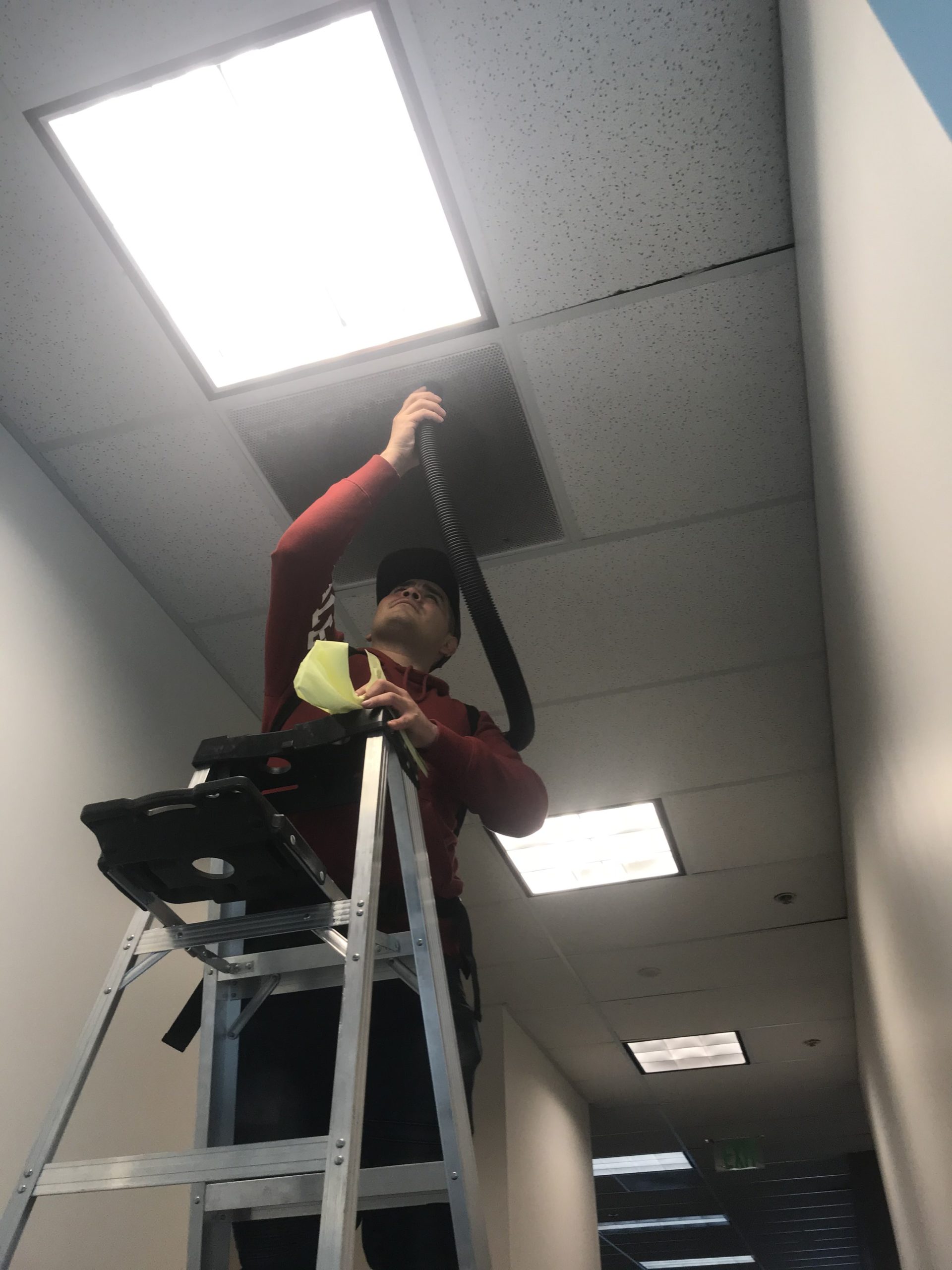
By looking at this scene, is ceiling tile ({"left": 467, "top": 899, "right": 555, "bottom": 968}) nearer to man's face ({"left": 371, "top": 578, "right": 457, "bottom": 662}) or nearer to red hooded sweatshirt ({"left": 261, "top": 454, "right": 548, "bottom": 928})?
man's face ({"left": 371, "top": 578, "right": 457, "bottom": 662})

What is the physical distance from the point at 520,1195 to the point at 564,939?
3.92ft

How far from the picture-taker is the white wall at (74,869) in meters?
1.70

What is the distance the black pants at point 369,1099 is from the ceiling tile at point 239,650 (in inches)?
49.8

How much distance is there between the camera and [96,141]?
5.20ft

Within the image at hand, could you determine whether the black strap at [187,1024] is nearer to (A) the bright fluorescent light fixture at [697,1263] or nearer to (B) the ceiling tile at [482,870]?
(B) the ceiling tile at [482,870]

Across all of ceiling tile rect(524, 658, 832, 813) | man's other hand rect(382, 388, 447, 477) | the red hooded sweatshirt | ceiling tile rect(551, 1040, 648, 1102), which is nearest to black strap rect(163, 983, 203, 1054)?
the red hooded sweatshirt

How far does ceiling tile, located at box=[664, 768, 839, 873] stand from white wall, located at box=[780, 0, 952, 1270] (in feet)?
2.05

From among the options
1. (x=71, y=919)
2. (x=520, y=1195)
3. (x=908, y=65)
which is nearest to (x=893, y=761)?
(x=908, y=65)

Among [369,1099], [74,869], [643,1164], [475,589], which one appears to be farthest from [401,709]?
[643,1164]

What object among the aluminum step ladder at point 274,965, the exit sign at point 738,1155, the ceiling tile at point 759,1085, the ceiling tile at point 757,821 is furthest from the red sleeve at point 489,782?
the exit sign at point 738,1155

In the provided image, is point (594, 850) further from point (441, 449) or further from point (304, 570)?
point (304, 570)

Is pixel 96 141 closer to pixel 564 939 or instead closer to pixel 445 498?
pixel 445 498

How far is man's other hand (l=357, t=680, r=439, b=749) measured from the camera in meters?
1.34

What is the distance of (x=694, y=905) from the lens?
12.0 feet
